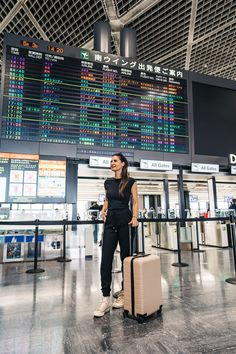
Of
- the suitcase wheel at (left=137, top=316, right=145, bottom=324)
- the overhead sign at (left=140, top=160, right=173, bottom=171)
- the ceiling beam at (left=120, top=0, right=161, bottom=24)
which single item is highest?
the ceiling beam at (left=120, top=0, right=161, bottom=24)

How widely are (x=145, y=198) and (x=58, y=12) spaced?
1025cm

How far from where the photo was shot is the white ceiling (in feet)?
15.9

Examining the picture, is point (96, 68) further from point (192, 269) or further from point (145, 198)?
point (145, 198)

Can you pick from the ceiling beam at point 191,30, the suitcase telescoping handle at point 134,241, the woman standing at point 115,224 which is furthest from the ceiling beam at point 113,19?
the suitcase telescoping handle at point 134,241

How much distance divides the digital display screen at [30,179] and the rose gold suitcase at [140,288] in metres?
2.24

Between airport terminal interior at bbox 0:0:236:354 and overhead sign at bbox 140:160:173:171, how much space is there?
20 millimetres

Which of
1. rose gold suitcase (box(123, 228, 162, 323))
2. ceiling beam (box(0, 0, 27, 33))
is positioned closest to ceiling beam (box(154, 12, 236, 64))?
ceiling beam (box(0, 0, 27, 33))

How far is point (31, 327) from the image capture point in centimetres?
204

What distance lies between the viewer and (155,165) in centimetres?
480

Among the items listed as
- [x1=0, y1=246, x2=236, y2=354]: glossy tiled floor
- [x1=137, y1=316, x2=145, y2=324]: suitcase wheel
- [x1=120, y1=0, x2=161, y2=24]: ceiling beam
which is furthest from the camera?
[x1=120, y1=0, x2=161, y2=24]: ceiling beam

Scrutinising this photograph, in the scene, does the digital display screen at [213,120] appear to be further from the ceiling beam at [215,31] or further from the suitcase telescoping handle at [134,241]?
the suitcase telescoping handle at [134,241]

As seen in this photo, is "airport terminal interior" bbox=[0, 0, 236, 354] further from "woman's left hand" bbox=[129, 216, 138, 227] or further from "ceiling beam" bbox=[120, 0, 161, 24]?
"woman's left hand" bbox=[129, 216, 138, 227]

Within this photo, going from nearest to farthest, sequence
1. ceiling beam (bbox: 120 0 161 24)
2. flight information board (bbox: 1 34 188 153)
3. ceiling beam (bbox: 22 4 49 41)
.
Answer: flight information board (bbox: 1 34 188 153), ceiling beam (bbox: 120 0 161 24), ceiling beam (bbox: 22 4 49 41)

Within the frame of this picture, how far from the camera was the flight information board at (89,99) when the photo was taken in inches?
161
